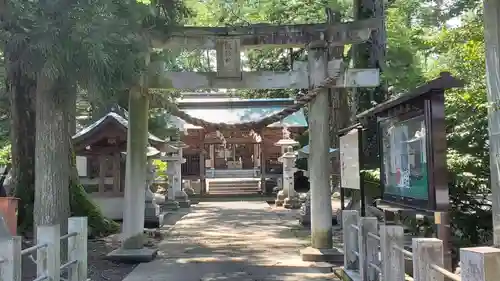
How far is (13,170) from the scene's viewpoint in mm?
11078

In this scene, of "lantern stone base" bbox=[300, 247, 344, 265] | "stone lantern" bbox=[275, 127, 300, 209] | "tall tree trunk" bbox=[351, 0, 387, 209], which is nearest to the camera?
"lantern stone base" bbox=[300, 247, 344, 265]

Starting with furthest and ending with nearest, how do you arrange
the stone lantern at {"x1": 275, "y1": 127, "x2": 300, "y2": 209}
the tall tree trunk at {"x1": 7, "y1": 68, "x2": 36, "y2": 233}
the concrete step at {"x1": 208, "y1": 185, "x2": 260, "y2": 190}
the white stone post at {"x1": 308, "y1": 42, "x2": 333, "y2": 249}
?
the concrete step at {"x1": 208, "y1": 185, "x2": 260, "y2": 190}
the stone lantern at {"x1": 275, "y1": 127, "x2": 300, "y2": 209}
the tall tree trunk at {"x1": 7, "y1": 68, "x2": 36, "y2": 233}
the white stone post at {"x1": 308, "y1": 42, "x2": 333, "y2": 249}

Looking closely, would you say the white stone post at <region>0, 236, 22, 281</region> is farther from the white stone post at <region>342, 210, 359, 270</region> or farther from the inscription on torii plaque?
the inscription on torii plaque

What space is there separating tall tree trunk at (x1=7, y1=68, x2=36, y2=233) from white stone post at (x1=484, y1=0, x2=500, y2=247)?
30.3 feet

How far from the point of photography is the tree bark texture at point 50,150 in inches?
278

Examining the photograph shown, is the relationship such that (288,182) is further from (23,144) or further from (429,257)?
(429,257)

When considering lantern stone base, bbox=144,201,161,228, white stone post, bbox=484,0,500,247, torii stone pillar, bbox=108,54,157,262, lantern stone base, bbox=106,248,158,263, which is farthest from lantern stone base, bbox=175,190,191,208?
white stone post, bbox=484,0,500,247

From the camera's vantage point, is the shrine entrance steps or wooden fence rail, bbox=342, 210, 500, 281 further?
the shrine entrance steps

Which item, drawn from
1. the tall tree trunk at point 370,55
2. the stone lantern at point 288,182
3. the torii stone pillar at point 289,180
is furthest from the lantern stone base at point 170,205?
the tall tree trunk at point 370,55

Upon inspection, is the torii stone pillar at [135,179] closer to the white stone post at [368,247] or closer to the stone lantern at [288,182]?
the white stone post at [368,247]

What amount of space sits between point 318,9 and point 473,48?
27.2ft

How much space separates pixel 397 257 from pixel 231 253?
5463 millimetres

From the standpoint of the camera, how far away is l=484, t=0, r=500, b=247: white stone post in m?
4.06

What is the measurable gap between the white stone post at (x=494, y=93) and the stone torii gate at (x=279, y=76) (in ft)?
14.7
